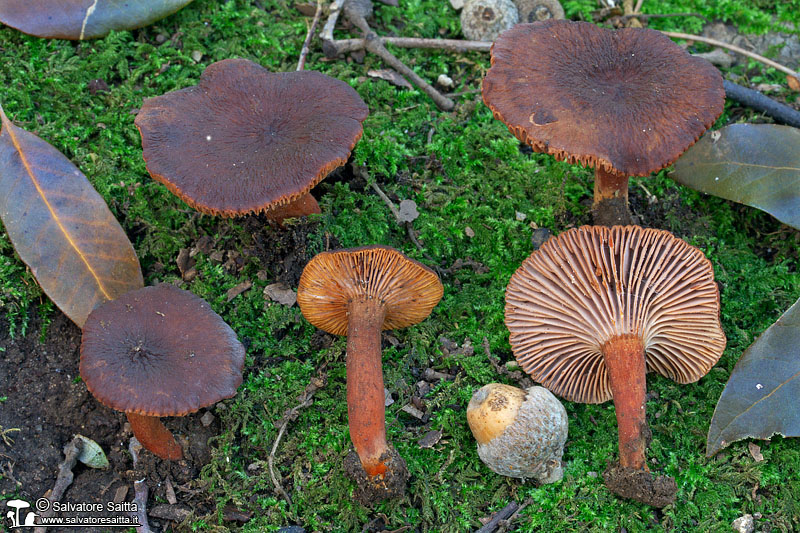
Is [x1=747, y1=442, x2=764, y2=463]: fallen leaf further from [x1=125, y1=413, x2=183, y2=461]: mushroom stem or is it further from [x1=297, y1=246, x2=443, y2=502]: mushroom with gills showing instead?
[x1=125, y1=413, x2=183, y2=461]: mushroom stem

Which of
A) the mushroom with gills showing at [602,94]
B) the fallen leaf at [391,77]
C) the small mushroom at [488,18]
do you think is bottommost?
the fallen leaf at [391,77]

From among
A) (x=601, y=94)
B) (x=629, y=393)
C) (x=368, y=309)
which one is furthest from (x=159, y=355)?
(x=601, y=94)

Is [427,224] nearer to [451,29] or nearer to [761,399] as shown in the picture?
[451,29]

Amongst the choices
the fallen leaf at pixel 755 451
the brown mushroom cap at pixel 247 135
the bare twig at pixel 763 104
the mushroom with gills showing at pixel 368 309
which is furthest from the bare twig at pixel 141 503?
the bare twig at pixel 763 104

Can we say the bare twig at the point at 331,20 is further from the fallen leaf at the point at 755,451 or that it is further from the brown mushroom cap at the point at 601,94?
the fallen leaf at the point at 755,451

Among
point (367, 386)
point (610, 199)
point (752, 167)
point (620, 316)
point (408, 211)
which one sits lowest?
point (367, 386)

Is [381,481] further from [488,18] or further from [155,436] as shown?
[488,18]
